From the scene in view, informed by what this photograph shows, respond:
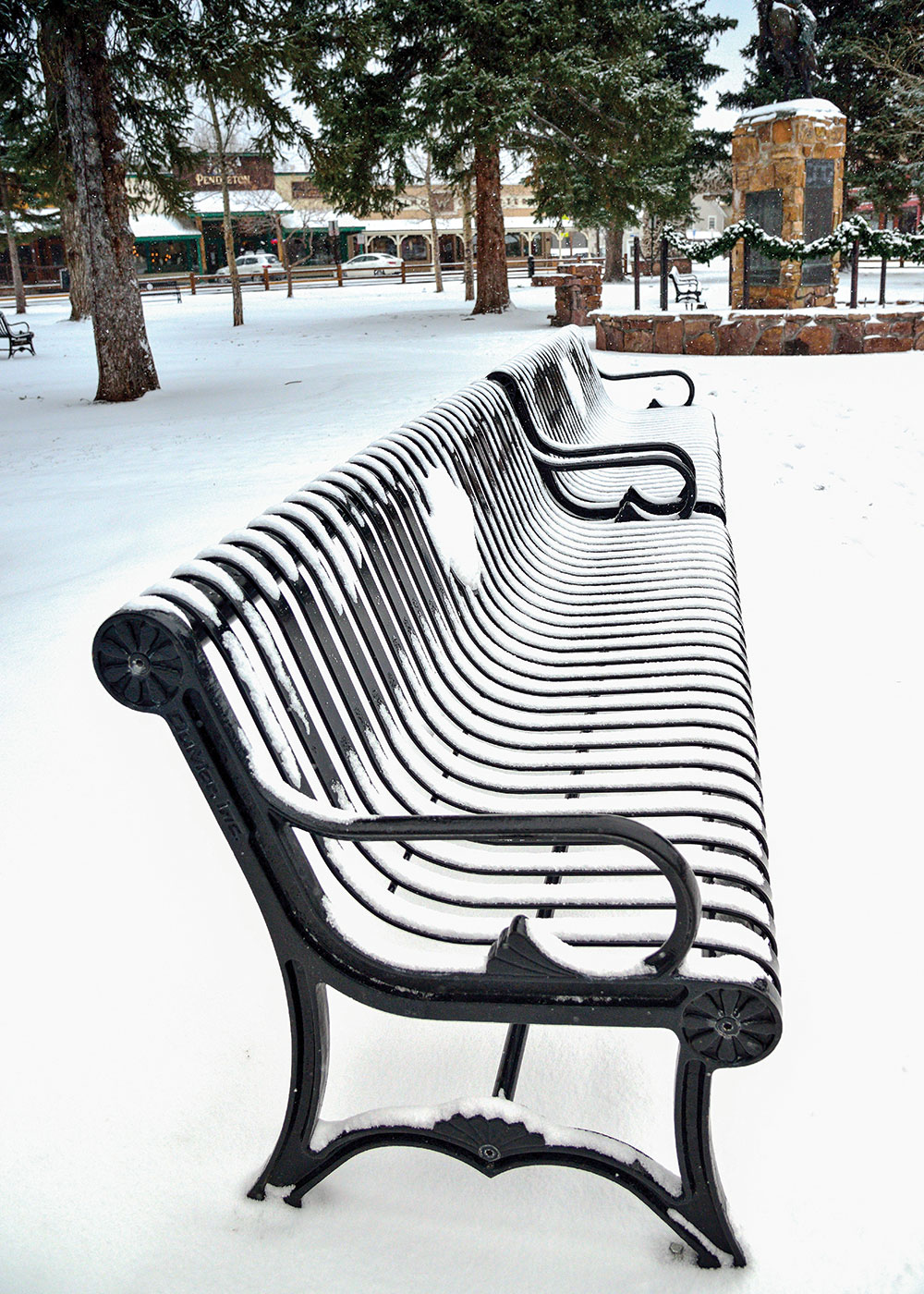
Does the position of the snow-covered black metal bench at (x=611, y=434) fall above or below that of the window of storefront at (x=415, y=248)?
below

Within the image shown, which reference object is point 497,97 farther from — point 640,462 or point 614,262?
point 614,262

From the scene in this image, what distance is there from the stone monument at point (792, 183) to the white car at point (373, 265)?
29767 mm

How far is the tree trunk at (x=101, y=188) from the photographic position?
11391 millimetres

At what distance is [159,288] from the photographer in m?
42.1

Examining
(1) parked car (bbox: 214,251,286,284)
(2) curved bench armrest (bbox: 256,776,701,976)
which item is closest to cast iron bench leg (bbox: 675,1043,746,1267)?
(2) curved bench armrest (bbox: 256,776,701,976)

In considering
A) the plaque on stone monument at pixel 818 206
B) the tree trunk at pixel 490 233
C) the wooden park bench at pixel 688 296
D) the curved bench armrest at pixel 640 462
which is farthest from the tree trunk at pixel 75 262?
the curved bench armrest at pixel 640 462

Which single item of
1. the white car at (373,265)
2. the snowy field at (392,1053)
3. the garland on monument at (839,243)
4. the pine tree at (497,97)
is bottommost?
the snowy field at (392,1053)

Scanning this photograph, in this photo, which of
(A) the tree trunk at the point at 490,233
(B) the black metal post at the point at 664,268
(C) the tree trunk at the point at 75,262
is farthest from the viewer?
(C) the tree trunk at the point at 75,262

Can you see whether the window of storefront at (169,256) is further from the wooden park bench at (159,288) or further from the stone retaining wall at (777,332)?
the stone retaining wall at (777,332)

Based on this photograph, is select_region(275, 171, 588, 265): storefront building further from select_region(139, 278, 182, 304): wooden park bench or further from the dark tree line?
the dark tree line

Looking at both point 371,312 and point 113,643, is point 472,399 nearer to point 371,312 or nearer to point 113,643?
point 113,643

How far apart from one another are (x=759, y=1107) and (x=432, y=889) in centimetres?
80

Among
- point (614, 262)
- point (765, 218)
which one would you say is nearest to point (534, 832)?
point (765, 218)

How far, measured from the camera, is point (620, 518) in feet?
14.6
